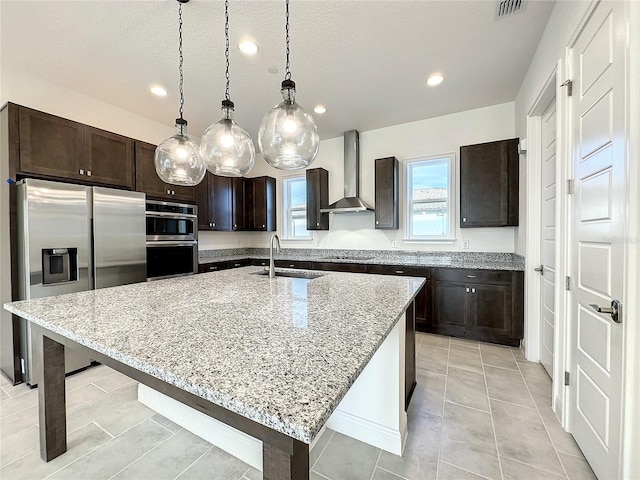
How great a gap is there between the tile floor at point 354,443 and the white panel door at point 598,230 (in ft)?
0.90

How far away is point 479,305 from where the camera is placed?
3098mm

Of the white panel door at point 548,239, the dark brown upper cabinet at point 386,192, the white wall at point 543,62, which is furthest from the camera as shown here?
the dark brown upper cabinet at point 386,192

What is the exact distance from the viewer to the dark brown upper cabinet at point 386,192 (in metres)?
3.92

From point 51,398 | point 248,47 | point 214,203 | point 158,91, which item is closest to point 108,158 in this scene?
point 158,91

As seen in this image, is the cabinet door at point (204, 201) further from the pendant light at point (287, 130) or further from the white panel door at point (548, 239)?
the white panel door at point (548, 239)

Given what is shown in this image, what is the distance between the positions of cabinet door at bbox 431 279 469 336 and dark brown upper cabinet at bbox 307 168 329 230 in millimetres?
2043

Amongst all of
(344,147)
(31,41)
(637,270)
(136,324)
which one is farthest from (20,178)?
(637,270)

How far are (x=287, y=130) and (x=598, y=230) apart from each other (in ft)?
5.57

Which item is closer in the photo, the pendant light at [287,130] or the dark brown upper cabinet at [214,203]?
the pendant light at [287,130]

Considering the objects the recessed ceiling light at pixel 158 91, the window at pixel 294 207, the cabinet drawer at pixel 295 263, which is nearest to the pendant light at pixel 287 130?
the recessed ceiling light at pixel 158 91

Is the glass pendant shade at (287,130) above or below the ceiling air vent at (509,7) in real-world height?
below

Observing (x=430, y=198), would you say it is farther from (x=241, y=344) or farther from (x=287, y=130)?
(x=241, y=344)

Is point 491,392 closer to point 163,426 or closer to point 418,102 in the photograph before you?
point 163,426

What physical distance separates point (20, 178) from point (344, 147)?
377cm
